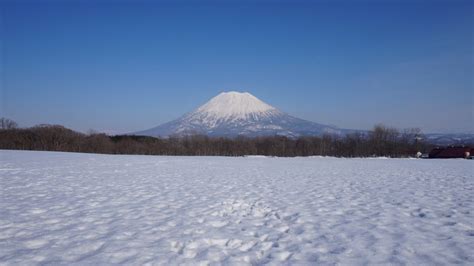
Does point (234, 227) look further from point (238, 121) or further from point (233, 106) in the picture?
→ point (233, 106)

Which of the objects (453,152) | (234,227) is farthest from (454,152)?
(234,227)

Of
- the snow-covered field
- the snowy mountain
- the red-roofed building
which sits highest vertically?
the snowy mountain

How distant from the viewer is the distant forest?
204 ft

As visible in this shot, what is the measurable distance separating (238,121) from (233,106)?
86.8 feet

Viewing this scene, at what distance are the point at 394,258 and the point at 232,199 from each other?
462 cm

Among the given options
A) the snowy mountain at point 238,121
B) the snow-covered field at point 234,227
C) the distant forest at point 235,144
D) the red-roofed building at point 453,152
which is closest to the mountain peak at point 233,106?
the snowy mountain at point 238,121

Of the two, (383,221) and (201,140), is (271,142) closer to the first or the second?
(201,140)

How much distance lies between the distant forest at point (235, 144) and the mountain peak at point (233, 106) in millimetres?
92540

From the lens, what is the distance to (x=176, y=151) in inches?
2603

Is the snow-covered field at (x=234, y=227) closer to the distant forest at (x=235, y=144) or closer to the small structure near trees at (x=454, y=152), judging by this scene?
the small structure near trees at (x=454, y=152)

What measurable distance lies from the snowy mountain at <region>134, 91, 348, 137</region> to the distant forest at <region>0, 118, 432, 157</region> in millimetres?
52628

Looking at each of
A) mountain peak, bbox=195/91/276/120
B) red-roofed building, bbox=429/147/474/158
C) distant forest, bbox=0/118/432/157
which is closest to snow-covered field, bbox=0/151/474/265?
red-roofed building, bbox=429/147/474/158

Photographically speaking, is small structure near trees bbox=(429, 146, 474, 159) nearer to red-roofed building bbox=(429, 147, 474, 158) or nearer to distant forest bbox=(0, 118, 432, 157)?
red-roofed building bbox=(429, 147, 474, 158)

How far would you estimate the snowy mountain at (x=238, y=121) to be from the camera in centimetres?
14025
